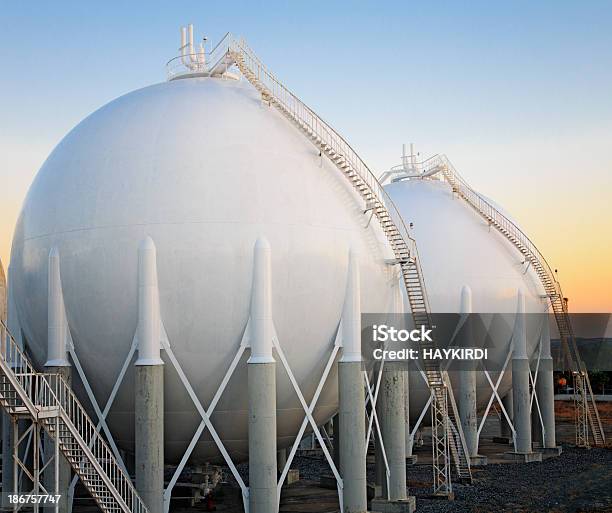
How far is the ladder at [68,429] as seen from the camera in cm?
1816

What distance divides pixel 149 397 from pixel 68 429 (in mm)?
2006

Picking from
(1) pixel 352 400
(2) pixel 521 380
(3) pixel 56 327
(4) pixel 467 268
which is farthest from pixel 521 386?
(3) pixel 56 327

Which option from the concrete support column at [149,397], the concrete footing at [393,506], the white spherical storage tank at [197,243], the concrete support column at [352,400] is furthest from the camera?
the concrete footing at [393,506]

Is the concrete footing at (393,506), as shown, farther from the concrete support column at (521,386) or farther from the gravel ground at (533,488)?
the concrete support column at (521,386)

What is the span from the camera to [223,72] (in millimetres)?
25484

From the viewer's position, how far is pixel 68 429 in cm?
1922

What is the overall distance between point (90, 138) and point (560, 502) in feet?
50.9

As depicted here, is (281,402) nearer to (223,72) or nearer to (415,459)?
(223,72)

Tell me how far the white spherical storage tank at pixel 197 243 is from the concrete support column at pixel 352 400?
291 millimetres

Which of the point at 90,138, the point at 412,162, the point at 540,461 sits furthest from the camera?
the point at 412,162

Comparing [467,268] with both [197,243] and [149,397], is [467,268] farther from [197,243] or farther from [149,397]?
[149,397]

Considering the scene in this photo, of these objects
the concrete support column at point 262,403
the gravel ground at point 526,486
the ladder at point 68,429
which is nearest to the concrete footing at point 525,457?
the gravel ground at point 526,486

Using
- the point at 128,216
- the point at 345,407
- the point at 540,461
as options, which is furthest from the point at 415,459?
the point at 128,216

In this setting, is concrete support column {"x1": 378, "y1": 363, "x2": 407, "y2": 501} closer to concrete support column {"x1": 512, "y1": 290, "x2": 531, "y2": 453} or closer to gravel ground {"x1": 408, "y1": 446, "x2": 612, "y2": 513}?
gravel ground {"x1": 408, "y1": 446, "x2": 612, "y2": 513}
